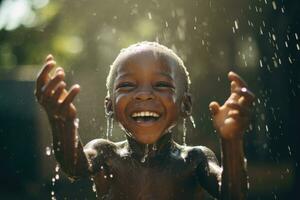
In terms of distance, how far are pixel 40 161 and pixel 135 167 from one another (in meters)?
7.41

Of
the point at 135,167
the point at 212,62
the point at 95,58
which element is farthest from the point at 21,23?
the point at 135,167

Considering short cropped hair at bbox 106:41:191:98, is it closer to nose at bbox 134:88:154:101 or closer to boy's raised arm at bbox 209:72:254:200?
nose at bbox 134:88:154:101

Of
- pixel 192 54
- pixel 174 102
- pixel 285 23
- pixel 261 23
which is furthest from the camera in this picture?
pixel 192 54

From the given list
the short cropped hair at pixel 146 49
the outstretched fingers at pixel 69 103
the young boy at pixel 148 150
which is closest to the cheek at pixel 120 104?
the young boy at pixel 148 150

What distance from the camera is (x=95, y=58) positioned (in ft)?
41.6

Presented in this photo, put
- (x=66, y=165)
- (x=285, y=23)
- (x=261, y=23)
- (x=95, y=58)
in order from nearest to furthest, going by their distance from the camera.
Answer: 1. (x=66, y=165)
2. (x=285, y=23)
3. (x=261, y=23)
4. (x=95, y=58)

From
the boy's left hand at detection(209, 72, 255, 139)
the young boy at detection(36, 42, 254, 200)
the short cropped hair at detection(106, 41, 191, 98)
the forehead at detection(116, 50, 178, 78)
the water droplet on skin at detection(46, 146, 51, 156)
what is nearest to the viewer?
the boy's left hand at detection(209, 72, 255, 139)

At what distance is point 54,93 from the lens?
2838 mm

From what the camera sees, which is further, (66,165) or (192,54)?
(192,54)

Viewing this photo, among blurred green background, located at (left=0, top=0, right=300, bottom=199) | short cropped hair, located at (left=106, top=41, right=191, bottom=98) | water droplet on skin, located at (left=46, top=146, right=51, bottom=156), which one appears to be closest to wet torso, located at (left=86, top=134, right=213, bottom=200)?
short cropped hair, located at (left=106, top=41, right=191, bottom=98)

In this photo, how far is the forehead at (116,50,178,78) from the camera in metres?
3.40

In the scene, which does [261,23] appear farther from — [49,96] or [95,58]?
[49,96]

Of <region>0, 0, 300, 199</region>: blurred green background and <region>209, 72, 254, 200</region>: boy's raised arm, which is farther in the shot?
<region>0, 0, 300, 199</region>: blurred green background

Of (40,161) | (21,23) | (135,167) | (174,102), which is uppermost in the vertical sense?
(21,23)
